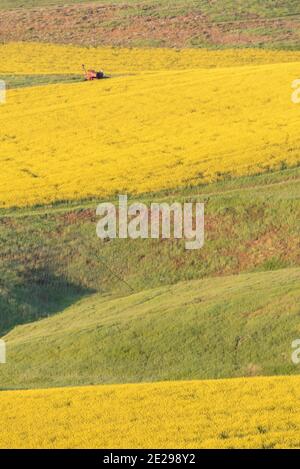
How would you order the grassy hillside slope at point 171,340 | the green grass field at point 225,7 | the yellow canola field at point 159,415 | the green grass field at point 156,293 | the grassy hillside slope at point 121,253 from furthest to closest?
the green grass field at point 225,7, the grassy hillside slope at point 121,253, the green grass field at point 156,293, the grassy hillside slope at point 171,340, the yellow canola field at point 159,415

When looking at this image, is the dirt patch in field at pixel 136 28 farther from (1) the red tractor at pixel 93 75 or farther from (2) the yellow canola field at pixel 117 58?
(1) the red tractor at pixel 93 75

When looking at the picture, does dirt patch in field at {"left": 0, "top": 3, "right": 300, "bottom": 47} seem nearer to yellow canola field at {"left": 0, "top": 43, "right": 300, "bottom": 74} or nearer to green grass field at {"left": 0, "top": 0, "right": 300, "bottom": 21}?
green grass field at {"left": 0, "top": 0, "right": 300, "bottom": 21}

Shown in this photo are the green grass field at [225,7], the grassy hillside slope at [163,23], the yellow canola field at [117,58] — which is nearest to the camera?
the yellow canola field at [117,58]

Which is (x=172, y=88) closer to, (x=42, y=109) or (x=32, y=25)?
(x=42, y=109)

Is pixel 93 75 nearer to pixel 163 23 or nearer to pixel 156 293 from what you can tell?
pixel 163 23

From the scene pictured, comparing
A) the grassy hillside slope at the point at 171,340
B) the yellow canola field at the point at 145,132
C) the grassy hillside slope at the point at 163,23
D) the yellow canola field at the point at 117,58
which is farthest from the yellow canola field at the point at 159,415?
the grassy hillside slope at the point at 163,23

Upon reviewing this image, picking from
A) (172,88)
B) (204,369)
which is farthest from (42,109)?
(204,369)

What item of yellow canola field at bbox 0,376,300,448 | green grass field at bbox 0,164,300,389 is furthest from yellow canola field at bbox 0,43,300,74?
yellow canola field at bbox 0,376,300,448
